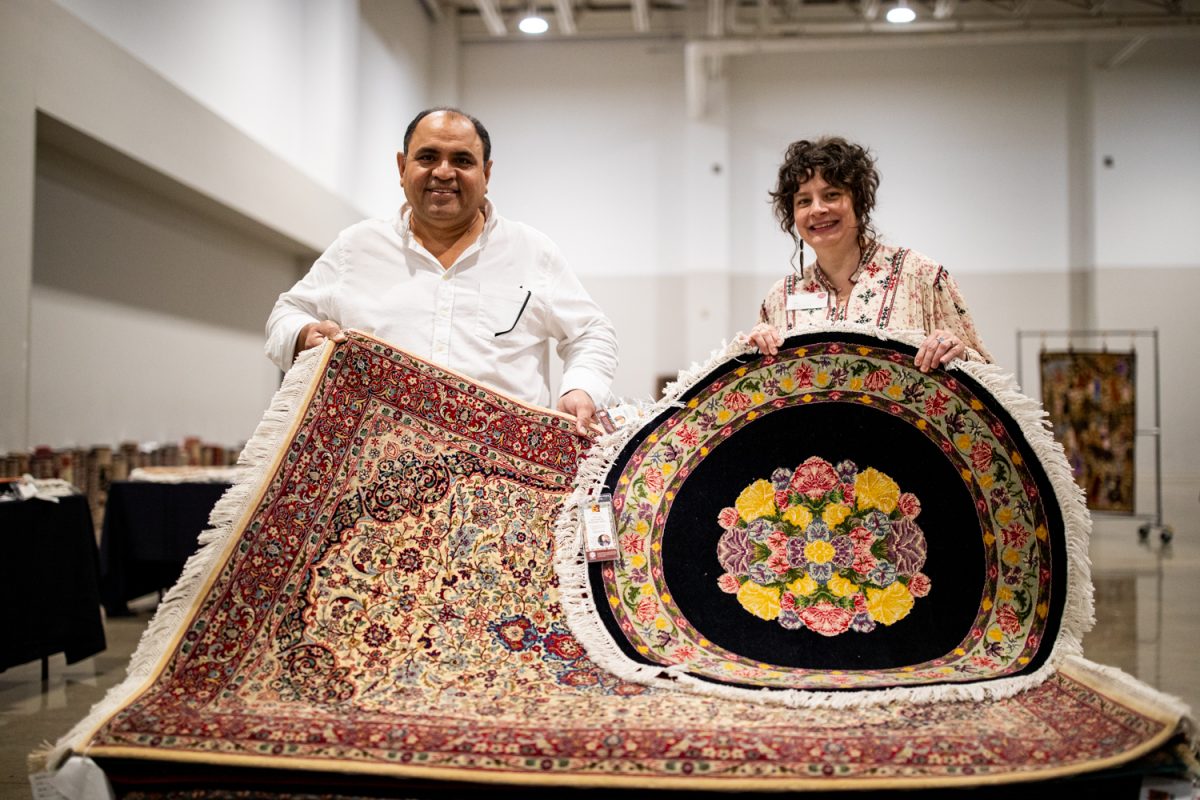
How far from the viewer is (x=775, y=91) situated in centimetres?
1084

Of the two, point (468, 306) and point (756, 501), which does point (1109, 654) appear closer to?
point (756, 501)

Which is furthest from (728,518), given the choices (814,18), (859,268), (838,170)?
(814,18)

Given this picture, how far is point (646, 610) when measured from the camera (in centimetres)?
194

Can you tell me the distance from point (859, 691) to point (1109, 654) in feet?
8.68

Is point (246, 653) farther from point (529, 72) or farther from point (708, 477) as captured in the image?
point (529, 72)

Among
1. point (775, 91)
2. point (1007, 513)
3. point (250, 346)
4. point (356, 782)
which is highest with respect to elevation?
point (775, 91)

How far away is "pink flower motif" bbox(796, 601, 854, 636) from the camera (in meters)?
1.89

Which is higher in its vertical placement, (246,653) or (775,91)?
(775,91)

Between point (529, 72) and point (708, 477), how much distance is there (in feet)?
33.2

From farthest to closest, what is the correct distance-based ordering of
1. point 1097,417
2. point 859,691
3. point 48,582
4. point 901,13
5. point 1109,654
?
1. point 901,13
2. point 1097,417
3. point 1109,654
4. point 48,582
5. point 859,691

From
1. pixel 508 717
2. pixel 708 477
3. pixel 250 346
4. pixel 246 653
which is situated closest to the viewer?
pixel 508 717

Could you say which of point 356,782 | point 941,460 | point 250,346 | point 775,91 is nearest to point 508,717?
point 356,782

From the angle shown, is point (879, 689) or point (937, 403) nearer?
point (879, 689)

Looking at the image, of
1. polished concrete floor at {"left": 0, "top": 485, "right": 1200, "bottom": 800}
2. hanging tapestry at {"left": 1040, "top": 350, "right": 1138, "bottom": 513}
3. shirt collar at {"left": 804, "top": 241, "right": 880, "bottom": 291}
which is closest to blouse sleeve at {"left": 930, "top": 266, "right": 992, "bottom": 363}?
shirt collar at {"left": 804, "top": 241, "right": 880, "bottom": 291}
